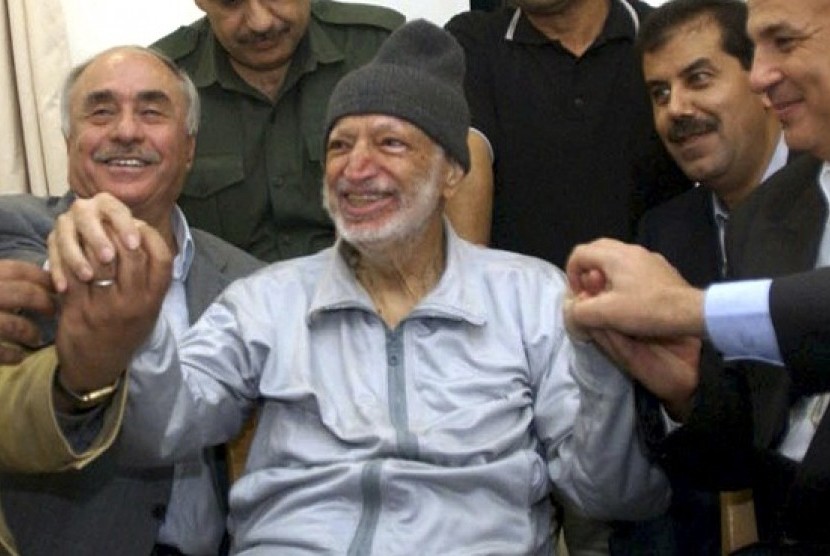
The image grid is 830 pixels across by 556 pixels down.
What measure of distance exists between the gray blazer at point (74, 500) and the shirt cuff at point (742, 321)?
0.97 m

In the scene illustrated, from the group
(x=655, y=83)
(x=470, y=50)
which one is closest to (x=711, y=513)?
(x=655, y=83)

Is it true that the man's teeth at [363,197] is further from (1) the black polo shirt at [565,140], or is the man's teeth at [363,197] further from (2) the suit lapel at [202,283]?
(1) the black polo shirt at [565,140]

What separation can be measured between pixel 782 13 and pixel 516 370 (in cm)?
67

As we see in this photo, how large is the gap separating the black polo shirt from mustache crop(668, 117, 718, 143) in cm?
19

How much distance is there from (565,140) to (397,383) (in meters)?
0.83

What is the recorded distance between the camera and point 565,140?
9.37ft

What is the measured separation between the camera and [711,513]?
245 centimetres

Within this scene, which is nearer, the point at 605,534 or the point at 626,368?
the point at 626,368

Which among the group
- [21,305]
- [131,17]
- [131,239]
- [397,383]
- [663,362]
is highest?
[131,17]

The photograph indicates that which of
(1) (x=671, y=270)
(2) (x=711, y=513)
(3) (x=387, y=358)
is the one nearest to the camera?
(1) (x=671, y=270)

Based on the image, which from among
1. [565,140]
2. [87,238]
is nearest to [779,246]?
[565,140]

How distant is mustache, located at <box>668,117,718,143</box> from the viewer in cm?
268

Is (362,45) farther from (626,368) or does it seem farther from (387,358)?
(626,368)

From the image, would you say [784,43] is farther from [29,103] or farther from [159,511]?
[29,103]
